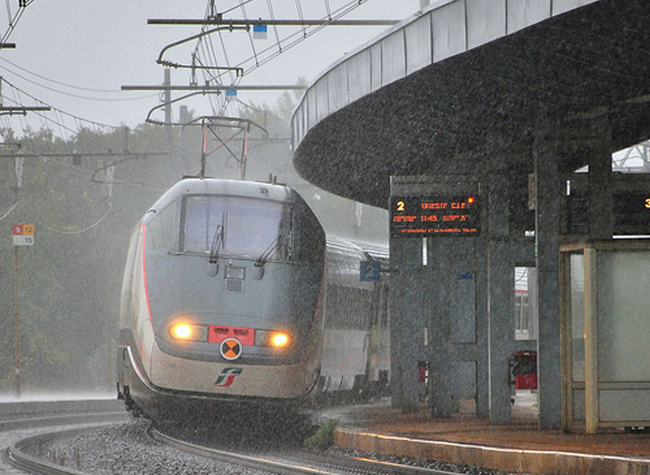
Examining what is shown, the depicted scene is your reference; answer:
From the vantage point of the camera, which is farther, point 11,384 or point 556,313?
point 11,384

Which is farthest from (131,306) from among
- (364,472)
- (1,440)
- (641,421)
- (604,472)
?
(604,472)

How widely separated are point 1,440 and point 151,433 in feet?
7.80

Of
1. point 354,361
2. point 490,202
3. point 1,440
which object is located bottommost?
point 1,440

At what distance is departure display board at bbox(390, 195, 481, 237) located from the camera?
15195mm

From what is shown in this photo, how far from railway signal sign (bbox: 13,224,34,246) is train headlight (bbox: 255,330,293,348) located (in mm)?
18979

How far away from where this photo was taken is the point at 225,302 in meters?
14.4

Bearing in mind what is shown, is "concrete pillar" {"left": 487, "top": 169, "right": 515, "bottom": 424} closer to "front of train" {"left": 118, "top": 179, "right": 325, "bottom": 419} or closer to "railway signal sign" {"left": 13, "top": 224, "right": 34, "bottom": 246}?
"front of train" {"left": 118, "top": 179, "right": 325, "bottom": 419}

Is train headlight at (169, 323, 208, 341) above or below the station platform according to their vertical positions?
above

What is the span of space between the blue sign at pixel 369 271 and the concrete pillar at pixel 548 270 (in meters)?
7.68

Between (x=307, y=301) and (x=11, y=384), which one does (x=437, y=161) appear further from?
(x=11, y=384)

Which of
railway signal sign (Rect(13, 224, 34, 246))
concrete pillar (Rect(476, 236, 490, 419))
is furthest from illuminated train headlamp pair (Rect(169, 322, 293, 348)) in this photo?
railway signal sign (Rect(13, 224, 34, 246))

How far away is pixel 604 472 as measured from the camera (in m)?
9.54

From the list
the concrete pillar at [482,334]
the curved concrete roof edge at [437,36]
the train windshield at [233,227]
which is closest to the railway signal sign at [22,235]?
the concrete pillar at [482,334]

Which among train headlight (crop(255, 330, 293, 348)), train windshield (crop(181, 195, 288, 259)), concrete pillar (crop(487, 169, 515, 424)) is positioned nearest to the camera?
train headlight (crop(255, 330, 293, 348))
